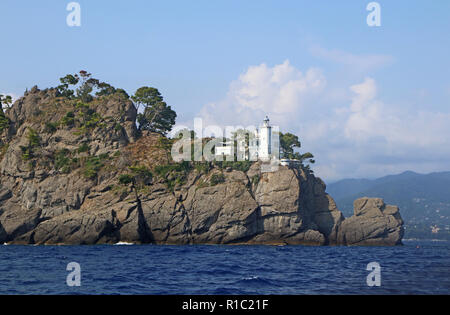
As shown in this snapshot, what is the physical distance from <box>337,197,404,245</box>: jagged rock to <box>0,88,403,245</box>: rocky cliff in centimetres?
18

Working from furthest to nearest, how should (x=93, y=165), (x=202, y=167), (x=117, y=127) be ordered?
(x=117, y=127) < (x=202, y=167) < (x=93, y=165)

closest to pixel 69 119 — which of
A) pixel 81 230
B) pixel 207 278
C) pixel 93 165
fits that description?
pixel 93 165

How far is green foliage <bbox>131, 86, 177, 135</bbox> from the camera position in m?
97.8

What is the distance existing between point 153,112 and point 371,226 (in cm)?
4881

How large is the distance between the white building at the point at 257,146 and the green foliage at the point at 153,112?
546 inches

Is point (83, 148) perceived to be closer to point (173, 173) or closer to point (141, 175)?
point (141, 175)

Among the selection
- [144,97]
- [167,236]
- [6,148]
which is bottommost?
[167,236]

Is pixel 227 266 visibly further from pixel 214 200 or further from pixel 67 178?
pixel 67 178

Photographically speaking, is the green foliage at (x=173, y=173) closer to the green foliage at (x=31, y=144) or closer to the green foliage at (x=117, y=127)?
the green foliage at (x=117, y=127)

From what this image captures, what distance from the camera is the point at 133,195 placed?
3014 inches

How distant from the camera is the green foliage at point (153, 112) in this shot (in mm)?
97812

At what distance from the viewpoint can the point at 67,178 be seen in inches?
3125
